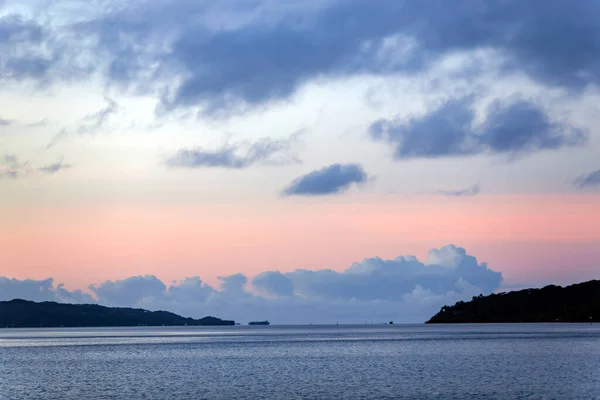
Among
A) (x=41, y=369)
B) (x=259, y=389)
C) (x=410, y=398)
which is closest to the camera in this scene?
(x=410, y=398)

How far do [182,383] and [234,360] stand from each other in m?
49.3

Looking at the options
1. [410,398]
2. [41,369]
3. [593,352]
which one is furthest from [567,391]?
[41,369]

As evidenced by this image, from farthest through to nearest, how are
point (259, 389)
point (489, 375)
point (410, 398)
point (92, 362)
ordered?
point (92, 362) < point (489, 375) < point (259, 389) < point (410, 398)

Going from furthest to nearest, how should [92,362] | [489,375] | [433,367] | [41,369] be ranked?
[92,362], [41,369], [433,367], [489,375]

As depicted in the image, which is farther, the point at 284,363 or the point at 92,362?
the point at 92,362

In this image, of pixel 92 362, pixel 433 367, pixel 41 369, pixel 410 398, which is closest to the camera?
pixel 410 398

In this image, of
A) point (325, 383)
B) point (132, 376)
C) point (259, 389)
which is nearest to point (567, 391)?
point (325, 383)

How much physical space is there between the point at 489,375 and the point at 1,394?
65.9 m

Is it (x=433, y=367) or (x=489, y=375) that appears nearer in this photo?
(x=489, y=375)

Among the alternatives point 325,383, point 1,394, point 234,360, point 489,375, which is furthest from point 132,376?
point 489,375

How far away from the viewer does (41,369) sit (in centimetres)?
13212

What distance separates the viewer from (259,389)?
3615 inches

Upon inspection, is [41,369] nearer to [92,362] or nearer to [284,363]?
[92,362]

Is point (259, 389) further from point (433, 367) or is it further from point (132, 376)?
point (433, 367)
